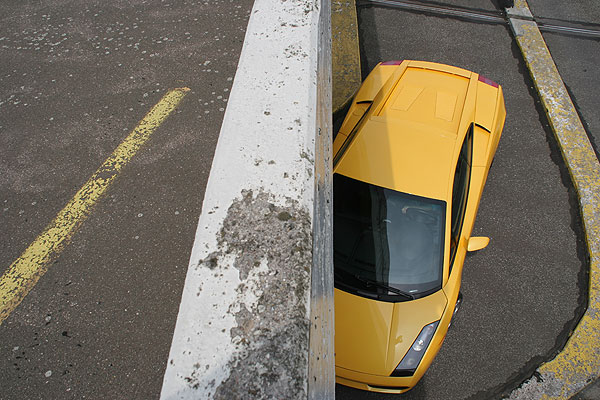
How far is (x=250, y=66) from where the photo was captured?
10.1 ft

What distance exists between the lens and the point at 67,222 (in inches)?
156

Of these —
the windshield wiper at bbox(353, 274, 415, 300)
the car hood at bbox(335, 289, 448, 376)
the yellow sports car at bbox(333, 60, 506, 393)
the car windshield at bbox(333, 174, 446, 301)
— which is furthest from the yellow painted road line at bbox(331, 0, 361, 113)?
the car hood at bbox(335, 289, 448, 376)

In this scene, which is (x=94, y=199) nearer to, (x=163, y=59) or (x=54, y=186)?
(x=54, y=186)

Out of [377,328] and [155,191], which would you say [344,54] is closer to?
[155,191]

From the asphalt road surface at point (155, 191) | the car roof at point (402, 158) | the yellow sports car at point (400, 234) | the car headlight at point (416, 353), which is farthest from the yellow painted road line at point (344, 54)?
the car headlight at point (416, 353)

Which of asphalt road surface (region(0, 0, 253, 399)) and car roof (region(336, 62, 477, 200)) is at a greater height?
car roof (region(336, 62, 477, 200))

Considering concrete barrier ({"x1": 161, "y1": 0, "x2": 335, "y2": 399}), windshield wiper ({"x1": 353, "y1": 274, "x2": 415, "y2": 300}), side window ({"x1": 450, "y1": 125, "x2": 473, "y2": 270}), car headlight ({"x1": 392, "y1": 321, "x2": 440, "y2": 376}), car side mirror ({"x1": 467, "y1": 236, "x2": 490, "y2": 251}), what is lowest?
car headlight ({"x1": 392, "y1": 321, "x2": 440, "y2": 376})

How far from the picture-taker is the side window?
3555 millimetres

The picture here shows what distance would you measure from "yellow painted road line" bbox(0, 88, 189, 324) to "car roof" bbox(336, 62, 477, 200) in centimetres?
232

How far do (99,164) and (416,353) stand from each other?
139 inches

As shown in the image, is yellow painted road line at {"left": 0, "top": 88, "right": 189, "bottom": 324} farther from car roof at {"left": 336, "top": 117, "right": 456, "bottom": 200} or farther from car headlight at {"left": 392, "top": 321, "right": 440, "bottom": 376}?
car headlight at {"left": 392, "top": 321, "right": 440, "bottom": 376}

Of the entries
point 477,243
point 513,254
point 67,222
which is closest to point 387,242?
point 477,243

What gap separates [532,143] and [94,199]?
502cm

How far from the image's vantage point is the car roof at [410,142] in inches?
142
